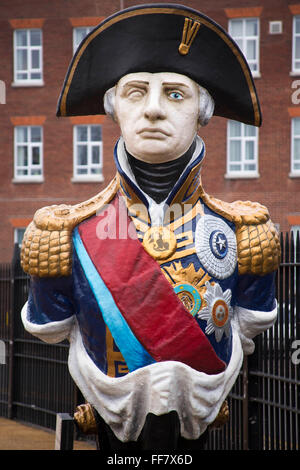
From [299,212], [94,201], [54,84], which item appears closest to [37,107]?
[54,84]

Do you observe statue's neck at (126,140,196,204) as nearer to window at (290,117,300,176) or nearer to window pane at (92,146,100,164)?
window at (290,117,300,176)

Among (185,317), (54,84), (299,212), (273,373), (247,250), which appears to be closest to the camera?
(185,317)

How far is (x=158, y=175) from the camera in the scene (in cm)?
242

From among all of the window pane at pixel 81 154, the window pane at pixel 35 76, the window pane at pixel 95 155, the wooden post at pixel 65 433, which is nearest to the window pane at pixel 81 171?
the window pane at pixel 81 154

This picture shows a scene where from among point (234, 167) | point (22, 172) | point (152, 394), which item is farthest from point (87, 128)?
point (152, 394)

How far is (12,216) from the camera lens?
558 inches

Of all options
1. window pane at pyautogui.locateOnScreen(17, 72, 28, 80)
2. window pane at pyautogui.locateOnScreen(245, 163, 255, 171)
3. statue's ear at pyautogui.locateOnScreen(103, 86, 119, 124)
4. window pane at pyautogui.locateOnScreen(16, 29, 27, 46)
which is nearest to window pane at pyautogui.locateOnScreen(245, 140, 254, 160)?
window pane at pyautogui.locateOnScreen(245, 163, 255, 171)

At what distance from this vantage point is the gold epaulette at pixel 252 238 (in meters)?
2.46

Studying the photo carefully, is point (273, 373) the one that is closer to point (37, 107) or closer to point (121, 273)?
point (121, 273)

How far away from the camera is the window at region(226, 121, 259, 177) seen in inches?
528

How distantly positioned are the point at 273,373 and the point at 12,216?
1020cm

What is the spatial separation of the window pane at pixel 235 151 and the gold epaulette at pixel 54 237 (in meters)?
11.1

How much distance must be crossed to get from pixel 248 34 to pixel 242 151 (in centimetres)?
202

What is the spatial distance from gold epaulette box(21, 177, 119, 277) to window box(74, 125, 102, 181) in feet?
36.9
